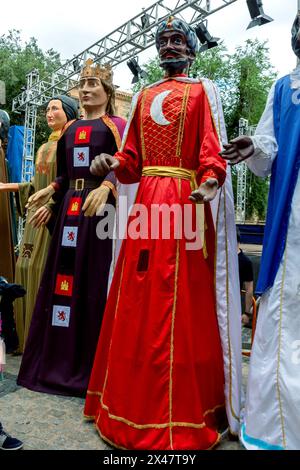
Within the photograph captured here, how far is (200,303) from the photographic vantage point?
7.43 feet

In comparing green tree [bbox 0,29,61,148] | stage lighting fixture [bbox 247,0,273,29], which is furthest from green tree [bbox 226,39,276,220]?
stage lighting fixture [bbox 247,0,273,29]

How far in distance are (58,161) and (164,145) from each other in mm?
1211

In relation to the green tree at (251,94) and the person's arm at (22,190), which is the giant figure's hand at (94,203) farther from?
the green tree at (251,94)

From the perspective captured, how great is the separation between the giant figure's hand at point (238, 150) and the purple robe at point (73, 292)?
1012 millimetres

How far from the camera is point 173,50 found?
2.42 meters

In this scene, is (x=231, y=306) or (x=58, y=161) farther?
(x=58, y=161)

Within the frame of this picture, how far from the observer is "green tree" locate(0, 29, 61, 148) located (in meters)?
18.4

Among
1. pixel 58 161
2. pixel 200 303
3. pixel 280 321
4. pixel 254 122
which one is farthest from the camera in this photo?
pixel 254 122

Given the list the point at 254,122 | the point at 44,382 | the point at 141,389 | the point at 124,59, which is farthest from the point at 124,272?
the point at 254,122

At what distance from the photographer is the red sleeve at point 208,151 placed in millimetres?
2146

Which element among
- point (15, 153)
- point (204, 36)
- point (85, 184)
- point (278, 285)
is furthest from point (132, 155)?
point (204, 36)

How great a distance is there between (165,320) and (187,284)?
0.72 ft

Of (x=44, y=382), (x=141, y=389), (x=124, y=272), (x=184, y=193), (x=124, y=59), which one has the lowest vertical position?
(x=44, y=382)

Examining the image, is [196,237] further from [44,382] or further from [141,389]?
[44,382]
